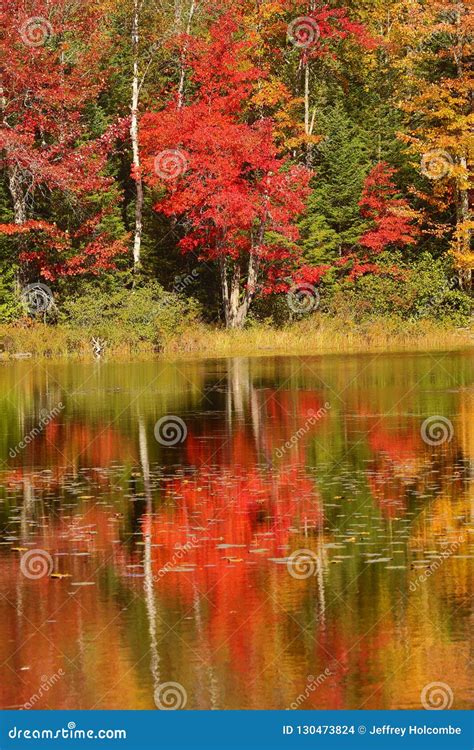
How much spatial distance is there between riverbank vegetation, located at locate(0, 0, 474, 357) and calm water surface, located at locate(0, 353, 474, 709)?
75.5 ft

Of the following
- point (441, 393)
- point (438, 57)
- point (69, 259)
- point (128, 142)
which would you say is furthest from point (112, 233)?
point (441, 393)

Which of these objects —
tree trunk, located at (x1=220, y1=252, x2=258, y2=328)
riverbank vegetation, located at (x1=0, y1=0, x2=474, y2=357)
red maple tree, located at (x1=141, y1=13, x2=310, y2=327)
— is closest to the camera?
red maple tree, located at (x1=141, y1=13, x2=310, y2=327)

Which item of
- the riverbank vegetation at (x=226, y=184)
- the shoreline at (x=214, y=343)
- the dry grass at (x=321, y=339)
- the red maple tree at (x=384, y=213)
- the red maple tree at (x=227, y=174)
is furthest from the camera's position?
the red maple tree at (x=384, y=213)

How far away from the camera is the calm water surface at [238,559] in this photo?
320 inches

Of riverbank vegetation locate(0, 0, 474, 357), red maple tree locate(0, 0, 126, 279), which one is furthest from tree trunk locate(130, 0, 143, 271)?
red maple tree locate(0, 0, 126, 279)

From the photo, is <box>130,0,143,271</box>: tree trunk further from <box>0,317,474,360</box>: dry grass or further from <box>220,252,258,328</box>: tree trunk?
<box>0,317,474,360</box>: dry grass

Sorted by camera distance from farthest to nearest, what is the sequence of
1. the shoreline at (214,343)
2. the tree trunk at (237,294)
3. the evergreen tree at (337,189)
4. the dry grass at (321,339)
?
the evergreen tree at (337,189) → the tree trunk at (237,294) → the dry grass at (321,339) → the shoreline at (214,343)

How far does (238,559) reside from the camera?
1151cm

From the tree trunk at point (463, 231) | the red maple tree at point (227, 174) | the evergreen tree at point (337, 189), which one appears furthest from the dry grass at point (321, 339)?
the evergreen tree at point (337, 189)

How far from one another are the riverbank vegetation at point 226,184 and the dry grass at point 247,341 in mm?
100

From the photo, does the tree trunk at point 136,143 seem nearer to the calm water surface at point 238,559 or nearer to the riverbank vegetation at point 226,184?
the riverbank vegetation at point 226,184

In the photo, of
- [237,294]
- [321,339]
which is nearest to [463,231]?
[321,339]

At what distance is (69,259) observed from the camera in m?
49.3

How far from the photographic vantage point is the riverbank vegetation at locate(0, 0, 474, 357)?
46.8 metres
